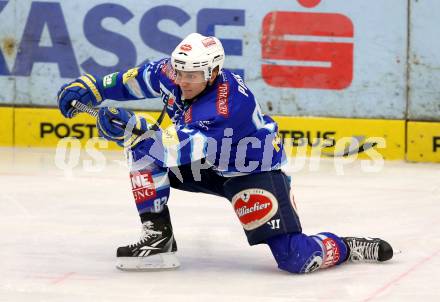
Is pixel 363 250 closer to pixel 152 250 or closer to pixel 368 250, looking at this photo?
pixel 368 250

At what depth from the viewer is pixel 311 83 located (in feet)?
26.8

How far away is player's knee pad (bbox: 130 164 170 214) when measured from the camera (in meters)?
5.07

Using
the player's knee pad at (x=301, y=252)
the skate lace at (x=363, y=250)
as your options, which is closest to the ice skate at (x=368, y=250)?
the skate lace at (x=363, y=250)

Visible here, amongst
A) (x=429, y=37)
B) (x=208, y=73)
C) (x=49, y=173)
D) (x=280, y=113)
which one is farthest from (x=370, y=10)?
(x=208, y=73)

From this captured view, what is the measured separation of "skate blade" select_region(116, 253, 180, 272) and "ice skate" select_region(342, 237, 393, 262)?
2.53 feet

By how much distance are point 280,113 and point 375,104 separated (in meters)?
0.65

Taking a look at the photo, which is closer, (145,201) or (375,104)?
(145,201)

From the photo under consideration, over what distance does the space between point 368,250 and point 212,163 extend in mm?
829

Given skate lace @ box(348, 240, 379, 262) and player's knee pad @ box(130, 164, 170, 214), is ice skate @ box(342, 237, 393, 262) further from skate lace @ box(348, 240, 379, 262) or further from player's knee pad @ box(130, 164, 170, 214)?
player's knee pad @ box(130, 164, 170, 214)

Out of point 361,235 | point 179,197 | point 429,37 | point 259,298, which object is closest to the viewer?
point 259,298

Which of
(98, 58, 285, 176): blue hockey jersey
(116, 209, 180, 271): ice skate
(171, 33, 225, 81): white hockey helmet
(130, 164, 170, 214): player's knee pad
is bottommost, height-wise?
(116, 209, 180, 271): ice skate

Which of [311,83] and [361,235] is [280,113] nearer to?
[311,83]

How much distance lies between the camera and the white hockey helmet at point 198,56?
4906 millimetres

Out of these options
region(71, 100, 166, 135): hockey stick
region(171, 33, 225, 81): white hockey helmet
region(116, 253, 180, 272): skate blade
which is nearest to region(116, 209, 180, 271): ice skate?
region(116, 253, 180, 272): skate blade
